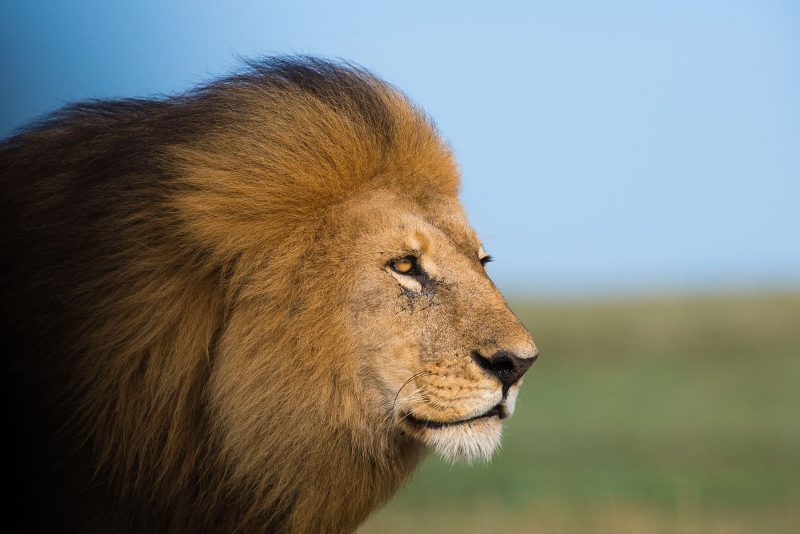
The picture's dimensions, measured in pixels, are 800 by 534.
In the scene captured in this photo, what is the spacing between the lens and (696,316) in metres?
33.8

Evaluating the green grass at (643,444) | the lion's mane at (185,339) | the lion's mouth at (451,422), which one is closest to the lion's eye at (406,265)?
the lion's mane at (185,339)

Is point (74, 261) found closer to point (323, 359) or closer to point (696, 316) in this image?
point (323, 359)

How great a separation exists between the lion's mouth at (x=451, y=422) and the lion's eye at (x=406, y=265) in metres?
0.51

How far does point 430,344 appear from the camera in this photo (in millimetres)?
4047

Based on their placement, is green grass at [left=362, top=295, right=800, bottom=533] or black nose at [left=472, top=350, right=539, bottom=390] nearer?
black nose at [left=472, top=350, right=539, bottom=390]

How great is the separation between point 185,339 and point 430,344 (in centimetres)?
84

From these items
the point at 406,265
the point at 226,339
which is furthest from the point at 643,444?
the point at 226,339

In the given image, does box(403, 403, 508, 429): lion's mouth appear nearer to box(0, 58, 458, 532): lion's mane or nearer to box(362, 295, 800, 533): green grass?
box(0, 58, 458, 532): lion's mane

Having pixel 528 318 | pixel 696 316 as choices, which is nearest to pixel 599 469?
pixel 696 316

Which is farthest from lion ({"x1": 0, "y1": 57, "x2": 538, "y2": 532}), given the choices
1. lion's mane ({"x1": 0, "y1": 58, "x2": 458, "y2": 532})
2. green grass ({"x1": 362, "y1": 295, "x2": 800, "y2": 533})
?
green grass ({"x1": 362, "y1": 295, "x2": 800, "y2": 533})

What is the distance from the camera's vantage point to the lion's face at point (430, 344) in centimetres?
399

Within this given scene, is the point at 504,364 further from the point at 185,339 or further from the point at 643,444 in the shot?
the point at 643,444

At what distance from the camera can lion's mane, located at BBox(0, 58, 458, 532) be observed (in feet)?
13.0

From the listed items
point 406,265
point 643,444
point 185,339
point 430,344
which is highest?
point 406,265
